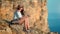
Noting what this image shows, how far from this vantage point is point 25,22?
1780 cm

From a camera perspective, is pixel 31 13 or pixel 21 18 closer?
pixel 21 18

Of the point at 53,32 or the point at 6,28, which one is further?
the point at 53,32

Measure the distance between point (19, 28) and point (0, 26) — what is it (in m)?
1.64

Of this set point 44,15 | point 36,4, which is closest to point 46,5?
point 44,15

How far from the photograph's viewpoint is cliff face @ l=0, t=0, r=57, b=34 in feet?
64.9

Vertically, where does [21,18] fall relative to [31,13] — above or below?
above

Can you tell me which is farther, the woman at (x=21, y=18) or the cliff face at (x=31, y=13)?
the cliff face at (x=31, y=13)

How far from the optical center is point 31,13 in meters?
30.4

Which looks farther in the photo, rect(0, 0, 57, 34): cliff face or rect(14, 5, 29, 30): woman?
rect(0, 0, 57, 34): cliff face

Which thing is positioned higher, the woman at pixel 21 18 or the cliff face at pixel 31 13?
the woman at pixel 21 18

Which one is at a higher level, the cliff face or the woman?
the woman

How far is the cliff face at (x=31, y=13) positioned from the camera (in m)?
19.8

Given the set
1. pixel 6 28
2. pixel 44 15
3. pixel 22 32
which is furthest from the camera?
pixel 44 15

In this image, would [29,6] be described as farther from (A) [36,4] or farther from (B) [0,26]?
(B) [0,26]
